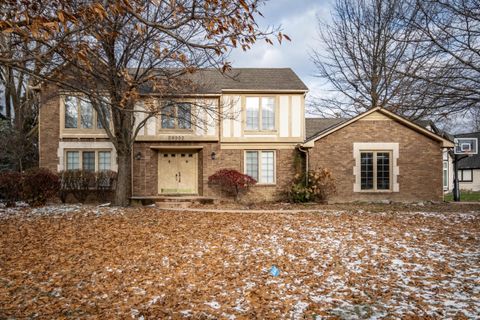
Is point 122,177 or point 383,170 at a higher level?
point 383,170

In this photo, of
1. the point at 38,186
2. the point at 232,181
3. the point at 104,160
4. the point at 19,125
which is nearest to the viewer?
the point at 38,186

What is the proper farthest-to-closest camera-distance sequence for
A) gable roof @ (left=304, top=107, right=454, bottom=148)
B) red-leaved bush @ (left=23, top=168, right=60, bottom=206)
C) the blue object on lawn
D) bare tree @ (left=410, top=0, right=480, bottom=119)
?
gable roof @ (left=304, top=107, right=454, bottom=148) < red-leaved bush @ (left=23, top=168, right=60, bottom=206) < bare tree @ (left=410, top=0, right=480, bottom=119) < the blue object on lawn

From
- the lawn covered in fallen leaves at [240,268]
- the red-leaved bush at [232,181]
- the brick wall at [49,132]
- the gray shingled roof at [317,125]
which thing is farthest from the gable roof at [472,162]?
the brick wall at [49,132]

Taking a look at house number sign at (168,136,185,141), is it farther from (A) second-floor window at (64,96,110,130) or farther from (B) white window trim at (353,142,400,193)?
(B) white window trim at (353,142,400,193)

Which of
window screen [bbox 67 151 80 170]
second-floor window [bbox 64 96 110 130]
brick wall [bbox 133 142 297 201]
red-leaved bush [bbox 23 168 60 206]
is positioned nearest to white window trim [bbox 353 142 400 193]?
brick wall [bbox 133 142 297 201]

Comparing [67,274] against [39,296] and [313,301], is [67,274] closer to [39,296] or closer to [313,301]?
[39,296]

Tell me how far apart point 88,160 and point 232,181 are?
7.00 m

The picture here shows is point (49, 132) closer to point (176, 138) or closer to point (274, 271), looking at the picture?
point (176, 138)

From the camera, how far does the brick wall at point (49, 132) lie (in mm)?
15969

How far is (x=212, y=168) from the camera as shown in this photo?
53.2 feet

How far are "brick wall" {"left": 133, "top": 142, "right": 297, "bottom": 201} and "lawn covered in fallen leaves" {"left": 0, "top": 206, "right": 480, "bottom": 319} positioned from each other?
6.12 meters

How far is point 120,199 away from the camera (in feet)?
43.2

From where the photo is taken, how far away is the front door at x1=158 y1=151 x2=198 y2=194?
653 inches

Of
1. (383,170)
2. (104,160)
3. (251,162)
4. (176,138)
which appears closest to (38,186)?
(104,160)
